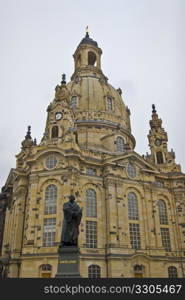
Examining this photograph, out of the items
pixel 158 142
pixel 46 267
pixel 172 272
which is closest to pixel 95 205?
pixel 46 267

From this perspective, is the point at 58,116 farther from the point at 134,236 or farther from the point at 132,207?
the point at 134,236

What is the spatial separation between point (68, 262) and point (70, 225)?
205 centimetres

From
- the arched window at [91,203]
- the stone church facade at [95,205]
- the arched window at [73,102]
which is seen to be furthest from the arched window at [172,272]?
the arched window at [73,102]

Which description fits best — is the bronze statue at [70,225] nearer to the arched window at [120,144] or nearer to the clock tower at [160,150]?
the arched window at [120,144]

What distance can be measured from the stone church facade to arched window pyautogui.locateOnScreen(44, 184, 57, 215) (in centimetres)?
11

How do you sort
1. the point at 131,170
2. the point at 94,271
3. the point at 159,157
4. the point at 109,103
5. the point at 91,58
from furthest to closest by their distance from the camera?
the point at 91,58 < the point at 109,103 < the point at 159,157 < the point at 131,170 < the point at 94,271

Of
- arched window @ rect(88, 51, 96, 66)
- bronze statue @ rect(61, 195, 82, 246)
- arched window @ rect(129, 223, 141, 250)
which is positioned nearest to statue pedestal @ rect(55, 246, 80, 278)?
bronze statue @ rect(61, 195, 82, 246)

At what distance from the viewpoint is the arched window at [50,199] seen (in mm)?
31656

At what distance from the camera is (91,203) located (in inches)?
1323

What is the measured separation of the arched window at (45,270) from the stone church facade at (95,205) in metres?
0.09

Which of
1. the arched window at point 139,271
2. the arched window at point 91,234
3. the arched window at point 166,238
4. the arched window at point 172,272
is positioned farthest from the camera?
the arched window at point 166,238

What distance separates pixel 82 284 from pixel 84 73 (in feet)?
150

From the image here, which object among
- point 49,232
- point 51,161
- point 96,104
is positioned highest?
point 96,104

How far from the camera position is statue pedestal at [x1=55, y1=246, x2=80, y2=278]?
1557 cm
